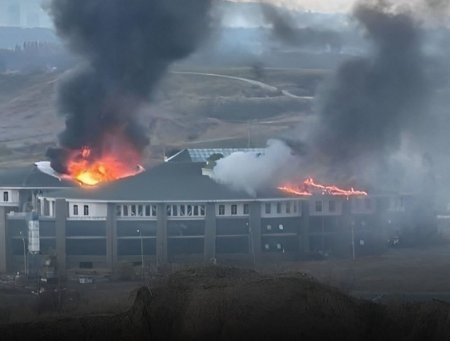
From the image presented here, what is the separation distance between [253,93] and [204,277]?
9994 cm

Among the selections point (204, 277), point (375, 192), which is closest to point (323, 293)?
point (204, 277)

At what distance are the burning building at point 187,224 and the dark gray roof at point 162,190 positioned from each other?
0.13 ft

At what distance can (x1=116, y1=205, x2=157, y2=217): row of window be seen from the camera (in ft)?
231

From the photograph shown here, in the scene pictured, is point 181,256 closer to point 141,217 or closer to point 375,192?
point 141,217

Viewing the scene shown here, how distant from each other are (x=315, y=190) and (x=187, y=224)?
6.09 metres

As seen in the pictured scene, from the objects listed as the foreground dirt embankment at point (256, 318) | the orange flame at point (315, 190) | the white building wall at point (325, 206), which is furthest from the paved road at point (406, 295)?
the orange flame at point (315, 190)

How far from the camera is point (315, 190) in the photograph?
7344 centimetres

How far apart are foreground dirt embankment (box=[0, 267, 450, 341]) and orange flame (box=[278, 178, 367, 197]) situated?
1153 inches

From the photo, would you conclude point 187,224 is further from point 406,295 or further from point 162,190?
point 406,295

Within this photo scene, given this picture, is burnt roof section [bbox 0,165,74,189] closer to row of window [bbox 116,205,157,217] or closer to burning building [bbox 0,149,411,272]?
burning building [bbox 0,149,411,272]

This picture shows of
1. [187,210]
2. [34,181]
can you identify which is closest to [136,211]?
[187,210]

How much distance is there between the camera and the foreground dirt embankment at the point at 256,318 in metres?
40.8

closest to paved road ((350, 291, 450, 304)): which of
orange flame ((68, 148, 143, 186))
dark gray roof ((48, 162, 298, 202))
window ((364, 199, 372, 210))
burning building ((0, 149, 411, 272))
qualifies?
burning building ((0, 149, 411, 272))

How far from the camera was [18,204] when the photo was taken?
250ft
